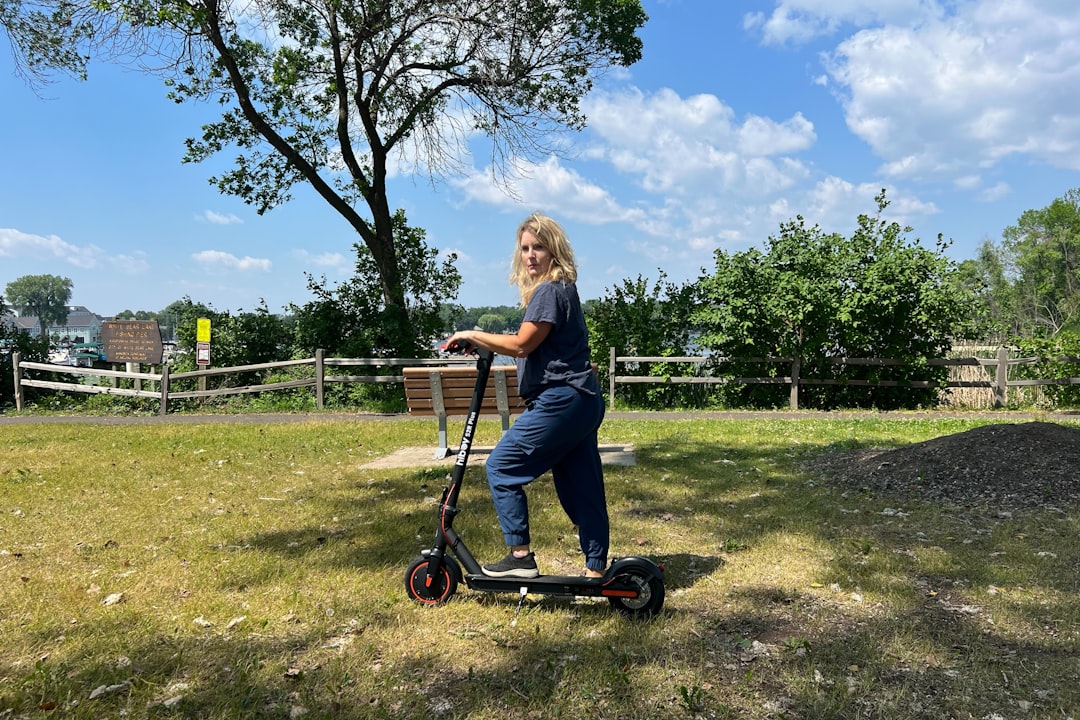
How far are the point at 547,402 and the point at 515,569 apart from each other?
2.82 feet

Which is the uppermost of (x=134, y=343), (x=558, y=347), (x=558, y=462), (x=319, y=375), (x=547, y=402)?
(x=134, y=343)

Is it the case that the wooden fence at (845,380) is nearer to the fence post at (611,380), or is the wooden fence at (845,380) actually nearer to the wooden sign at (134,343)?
the fence post at (611,380)

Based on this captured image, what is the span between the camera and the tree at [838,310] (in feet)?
44.1

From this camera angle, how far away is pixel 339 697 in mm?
2746

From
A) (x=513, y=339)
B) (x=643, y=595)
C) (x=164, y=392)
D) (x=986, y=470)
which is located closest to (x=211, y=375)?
(x=164, y=392)

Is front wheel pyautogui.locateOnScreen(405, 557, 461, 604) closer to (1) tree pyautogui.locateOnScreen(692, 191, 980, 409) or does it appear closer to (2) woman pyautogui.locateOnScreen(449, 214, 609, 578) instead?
(2) woman pyautogui.locateOnScreen(449, 214, 609, 578)

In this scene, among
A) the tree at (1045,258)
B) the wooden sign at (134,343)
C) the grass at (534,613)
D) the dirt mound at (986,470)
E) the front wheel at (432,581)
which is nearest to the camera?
the grass at (534,613)

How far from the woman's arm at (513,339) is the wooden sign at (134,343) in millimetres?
14331

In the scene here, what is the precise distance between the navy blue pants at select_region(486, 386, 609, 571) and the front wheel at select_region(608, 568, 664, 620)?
17 cm

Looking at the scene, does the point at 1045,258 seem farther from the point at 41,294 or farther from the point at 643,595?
the point at 41,294

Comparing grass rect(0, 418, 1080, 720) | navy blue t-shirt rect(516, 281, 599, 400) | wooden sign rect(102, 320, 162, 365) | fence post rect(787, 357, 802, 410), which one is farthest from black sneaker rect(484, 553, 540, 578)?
wooden sign rect(102, 320, 162, 365)

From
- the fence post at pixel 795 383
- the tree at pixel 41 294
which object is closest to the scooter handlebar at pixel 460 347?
the fence post at pixel 795 383

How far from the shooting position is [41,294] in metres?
112

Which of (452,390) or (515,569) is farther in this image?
(452,390)
